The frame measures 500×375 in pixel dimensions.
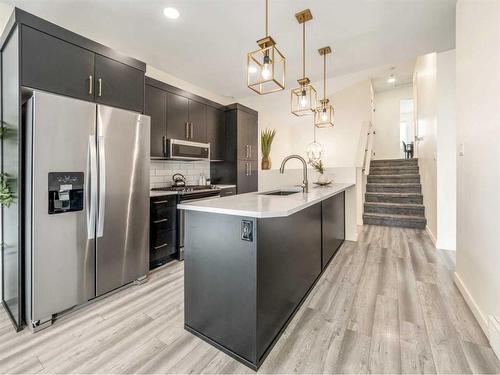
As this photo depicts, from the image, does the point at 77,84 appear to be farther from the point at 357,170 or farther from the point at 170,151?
the point at 357,170

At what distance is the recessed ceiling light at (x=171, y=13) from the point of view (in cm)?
230

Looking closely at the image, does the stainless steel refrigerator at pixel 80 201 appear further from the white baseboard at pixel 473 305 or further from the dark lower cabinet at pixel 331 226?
the white baseboard at pixel 473 305

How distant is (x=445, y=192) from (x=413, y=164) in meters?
3.34

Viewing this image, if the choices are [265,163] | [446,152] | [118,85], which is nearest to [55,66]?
[118,85]

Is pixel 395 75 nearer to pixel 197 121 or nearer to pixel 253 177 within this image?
pixel 253 177

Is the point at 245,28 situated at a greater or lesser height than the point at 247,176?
greater

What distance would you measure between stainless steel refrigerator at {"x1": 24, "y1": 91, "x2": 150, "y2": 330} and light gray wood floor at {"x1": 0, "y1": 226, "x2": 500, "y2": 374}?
24 centimetres

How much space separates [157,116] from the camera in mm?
3176

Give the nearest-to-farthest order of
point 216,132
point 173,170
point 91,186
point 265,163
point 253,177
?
point 91,186 → point 173,170 → point 216,132 → point 253,177 → point 265,163

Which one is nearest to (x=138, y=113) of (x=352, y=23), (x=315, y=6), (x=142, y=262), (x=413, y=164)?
(x=142, y=262)

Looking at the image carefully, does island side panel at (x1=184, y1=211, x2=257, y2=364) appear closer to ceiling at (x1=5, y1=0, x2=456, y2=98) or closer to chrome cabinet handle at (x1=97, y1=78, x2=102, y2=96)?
chrome cabinet handle at (x1=97, y1=78, x2=102, y2=96)

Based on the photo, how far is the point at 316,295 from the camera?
216cm

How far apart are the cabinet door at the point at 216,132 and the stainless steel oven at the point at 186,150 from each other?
0.24m

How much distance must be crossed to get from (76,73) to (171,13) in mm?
1108
